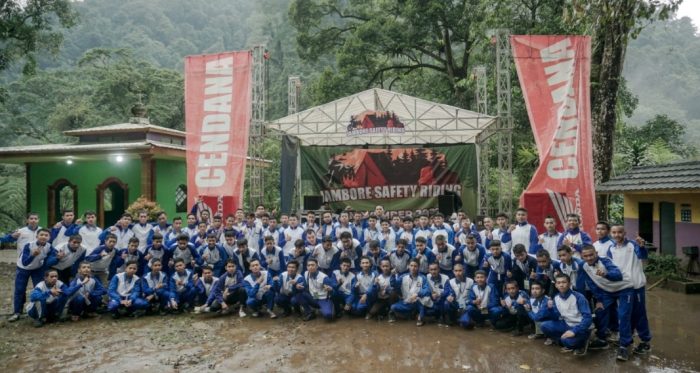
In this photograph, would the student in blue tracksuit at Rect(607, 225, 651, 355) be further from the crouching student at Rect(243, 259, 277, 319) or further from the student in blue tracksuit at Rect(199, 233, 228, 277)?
the student in blue tracksuit at Rect(199, 233, 228, 277)

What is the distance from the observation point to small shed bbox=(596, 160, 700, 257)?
9039mm

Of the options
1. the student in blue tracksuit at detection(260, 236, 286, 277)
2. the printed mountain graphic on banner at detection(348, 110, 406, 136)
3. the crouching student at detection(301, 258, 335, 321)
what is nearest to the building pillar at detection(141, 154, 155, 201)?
the printed mountain graphic on banner at detection(348, 110, 406, 136)

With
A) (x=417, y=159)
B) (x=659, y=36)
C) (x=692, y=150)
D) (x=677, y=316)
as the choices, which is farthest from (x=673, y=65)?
(x=677, y=316)

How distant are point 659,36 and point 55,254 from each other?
60024 mm

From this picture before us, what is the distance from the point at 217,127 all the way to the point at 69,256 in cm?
367

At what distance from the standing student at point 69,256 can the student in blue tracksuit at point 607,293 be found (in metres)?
6.86

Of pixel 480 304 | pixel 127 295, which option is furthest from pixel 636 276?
pixel 127 295

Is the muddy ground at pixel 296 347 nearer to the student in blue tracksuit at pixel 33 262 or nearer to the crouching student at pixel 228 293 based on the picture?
the crouching student at pixel 228 293

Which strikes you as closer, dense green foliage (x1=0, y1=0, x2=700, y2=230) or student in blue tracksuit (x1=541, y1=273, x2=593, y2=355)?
student in blue tracksuit (x1=541, y1=273, x2=593, y2=355)

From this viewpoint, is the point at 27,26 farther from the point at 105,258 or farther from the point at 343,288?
the point at 343,288

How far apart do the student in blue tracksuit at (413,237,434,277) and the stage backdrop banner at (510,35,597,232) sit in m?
1.85

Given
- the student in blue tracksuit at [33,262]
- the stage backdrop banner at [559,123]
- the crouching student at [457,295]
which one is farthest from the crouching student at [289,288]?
the stage backdrop banner at [559,123]

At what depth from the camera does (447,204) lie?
12.6 metres

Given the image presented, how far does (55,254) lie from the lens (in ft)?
22.8
